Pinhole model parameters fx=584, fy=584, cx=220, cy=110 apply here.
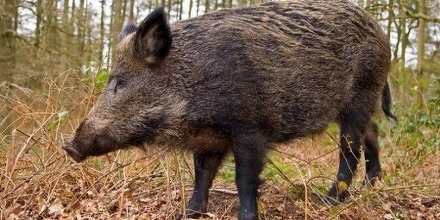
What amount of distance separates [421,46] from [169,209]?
438 inches

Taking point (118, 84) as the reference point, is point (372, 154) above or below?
below

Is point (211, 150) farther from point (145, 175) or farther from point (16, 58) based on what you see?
point (16, 58)

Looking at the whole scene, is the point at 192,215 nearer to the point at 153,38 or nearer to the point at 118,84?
the point at 118,84

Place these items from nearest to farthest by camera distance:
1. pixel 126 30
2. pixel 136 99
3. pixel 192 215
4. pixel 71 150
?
pixel 71 150
pixel 136 99
pixel 192 215
pixel 126 30

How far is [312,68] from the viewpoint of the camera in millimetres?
4496

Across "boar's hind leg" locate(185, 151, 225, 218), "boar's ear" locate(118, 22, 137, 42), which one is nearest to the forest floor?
"boar's hind leg" locate(185, 151, 225, 218)

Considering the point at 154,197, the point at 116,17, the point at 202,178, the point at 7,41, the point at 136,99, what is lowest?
the point at 154,197

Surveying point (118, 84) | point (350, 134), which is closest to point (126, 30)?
point (118, 84)

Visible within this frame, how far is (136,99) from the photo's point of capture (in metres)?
4.00

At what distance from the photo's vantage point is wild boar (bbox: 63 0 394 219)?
3.88 metres

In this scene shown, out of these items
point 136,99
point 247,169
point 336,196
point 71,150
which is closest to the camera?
point 71,150

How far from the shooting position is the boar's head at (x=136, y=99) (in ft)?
12.7

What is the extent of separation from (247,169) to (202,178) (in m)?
0.62

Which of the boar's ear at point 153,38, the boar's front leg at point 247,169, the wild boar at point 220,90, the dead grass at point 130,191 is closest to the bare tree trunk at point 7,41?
the dead grass at point 130,191
